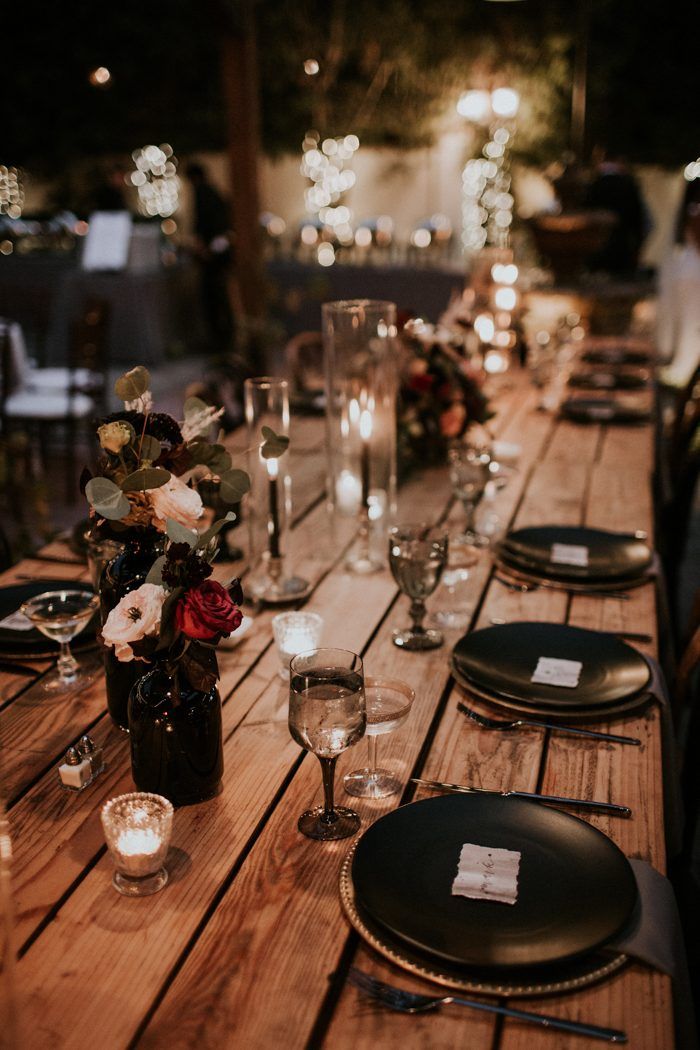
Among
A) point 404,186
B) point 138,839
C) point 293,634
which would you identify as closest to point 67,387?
point 293,634

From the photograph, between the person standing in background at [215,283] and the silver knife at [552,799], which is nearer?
the silver knife at [552,799]

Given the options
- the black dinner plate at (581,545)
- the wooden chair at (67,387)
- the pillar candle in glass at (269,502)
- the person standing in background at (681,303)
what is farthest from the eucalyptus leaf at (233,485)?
the person standing in background at (681,303)

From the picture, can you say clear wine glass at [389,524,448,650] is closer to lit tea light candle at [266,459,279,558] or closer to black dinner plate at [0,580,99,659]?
lit tea light candle at [266,459,279,558]

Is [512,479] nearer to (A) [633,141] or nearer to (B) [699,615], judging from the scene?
(B) [699,615]

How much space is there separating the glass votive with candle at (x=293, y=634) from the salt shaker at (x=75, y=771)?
0.38 meters

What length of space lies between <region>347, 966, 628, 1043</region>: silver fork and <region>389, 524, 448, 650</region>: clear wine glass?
737 mm

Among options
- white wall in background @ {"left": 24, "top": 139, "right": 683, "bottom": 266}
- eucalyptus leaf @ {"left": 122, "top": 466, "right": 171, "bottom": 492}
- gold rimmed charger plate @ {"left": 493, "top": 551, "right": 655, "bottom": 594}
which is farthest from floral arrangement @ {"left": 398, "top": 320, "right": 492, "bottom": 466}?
white wall in background @ {"left": 24, "top": 139, "right": 683, "bottom": 266}

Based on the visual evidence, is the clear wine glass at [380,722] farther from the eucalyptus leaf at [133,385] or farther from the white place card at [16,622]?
the white place card at [16,622]

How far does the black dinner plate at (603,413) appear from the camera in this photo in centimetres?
325

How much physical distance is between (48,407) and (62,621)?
3.98 meters

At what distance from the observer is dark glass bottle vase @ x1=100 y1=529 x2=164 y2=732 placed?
51.3 inches

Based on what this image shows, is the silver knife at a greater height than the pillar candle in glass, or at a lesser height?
lesser

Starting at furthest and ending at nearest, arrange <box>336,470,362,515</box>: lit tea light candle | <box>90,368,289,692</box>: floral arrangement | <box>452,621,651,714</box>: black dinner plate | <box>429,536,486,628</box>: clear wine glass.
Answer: <box>336,470,362,515</box>: lit tea light candle
<box>429,536,486,628</box>: clear wine glass
<box>452,621,651,714</box>: black dinner plate
<box>90,368,289,692</box>: floral arrangement

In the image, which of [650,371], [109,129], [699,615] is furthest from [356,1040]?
[109,129]
